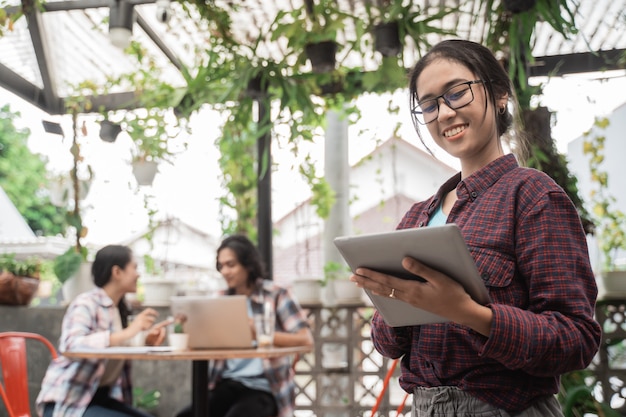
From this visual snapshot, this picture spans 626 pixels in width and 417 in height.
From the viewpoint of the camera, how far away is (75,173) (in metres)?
4.73

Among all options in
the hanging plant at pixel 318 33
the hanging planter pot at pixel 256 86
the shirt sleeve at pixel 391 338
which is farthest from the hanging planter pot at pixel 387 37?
the shirt sleeve at pixel 391 338

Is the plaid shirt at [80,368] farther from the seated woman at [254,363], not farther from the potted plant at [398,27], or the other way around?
the potted plant at [398,27]

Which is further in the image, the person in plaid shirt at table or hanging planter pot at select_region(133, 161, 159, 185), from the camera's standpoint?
hanging planter pot at select_region(133, 161, 159, 185)

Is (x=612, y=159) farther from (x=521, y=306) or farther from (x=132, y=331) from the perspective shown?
(x=521, y=306)

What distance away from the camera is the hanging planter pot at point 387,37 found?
366 centimetres

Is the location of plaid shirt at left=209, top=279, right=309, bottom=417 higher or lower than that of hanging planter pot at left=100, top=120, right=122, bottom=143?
lower

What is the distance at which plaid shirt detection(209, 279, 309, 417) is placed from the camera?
343 cm

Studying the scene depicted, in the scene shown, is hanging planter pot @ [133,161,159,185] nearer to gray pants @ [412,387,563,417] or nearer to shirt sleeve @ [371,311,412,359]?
shirt sleeve @ [371,311,412,359]

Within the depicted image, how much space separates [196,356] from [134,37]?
10.0ft

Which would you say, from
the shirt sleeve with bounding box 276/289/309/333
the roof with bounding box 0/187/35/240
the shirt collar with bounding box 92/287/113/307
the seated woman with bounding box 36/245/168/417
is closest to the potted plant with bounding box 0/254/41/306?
the seated woman with bounding box 36/245/168/417

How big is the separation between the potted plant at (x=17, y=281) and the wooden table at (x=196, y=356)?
188cm

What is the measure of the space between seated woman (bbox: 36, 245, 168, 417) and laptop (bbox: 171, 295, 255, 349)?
0.67ft

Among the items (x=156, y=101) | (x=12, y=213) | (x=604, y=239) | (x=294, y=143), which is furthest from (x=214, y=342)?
(x=12, y=213)

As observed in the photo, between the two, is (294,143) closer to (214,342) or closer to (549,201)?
(214,342)
